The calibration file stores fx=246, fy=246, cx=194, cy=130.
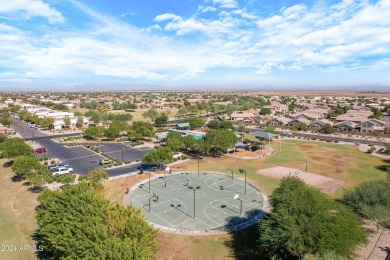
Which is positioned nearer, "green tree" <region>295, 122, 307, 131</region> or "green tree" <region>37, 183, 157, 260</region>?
"green tree" <region>37, 183, 157, 260</region>

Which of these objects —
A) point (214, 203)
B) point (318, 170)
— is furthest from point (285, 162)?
point (214, 203)

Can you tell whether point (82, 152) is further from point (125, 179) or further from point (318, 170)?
point (318, 170)

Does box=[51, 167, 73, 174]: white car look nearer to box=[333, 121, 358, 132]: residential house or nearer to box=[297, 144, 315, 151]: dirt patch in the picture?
box=[297, 144, 315, 151]: dirt patch

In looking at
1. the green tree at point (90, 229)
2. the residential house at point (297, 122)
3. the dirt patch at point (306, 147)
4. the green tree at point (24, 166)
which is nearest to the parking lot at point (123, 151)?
the green tree at point (24, 166)

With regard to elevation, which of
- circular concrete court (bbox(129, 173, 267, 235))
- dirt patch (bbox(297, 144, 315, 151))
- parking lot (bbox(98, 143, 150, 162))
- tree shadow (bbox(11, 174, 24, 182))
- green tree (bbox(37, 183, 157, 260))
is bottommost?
tree shadow (bbox(11, 174, 24, 182))

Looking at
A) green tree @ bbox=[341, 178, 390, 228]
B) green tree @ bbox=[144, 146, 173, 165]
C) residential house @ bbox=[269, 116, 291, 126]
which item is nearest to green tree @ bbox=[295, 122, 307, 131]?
residential house @ bbox=[269, 116, 291, 126]

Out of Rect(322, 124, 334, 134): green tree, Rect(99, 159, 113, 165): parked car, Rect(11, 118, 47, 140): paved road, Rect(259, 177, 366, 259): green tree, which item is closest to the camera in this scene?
Rect(259, 177, 366, 259): green tree

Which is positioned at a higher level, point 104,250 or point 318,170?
point 104,250

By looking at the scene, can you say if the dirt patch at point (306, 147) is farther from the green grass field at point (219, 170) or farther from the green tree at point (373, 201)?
the green tree at point (373, 201)
